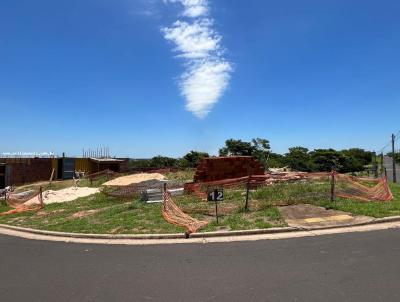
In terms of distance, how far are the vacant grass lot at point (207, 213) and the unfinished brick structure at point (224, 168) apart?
3.12 metres

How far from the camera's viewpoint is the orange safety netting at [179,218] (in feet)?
43.3

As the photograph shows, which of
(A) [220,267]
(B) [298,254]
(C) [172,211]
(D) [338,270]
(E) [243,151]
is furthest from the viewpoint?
(E) [243,151]

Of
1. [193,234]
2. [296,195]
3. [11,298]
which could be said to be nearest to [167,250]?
[193,234]

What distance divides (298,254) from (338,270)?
152cm

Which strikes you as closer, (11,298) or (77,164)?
(11,298)

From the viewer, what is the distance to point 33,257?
10797 millimetres

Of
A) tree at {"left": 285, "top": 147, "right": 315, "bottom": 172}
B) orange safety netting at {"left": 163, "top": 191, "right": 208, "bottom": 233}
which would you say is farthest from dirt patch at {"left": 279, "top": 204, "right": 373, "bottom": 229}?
tree at {"left": 285, "top": 147, "right": 315, "bottom": 172}

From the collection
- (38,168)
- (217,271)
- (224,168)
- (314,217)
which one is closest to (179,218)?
(314,217)

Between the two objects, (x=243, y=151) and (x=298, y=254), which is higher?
(x=243, y=151)

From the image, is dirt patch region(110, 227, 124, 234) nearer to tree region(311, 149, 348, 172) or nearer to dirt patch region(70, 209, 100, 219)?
dirt patch region(70, 209, 100, 219)

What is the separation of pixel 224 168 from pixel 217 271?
15870 millimetres

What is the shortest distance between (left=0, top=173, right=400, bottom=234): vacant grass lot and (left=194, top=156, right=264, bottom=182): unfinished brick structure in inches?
123

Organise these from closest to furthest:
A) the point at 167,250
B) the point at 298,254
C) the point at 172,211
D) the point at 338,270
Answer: the point at 338,270 < the point at 298,254 < the point at 167,250 < the point at 172,211

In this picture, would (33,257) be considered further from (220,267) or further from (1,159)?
(1,159)
